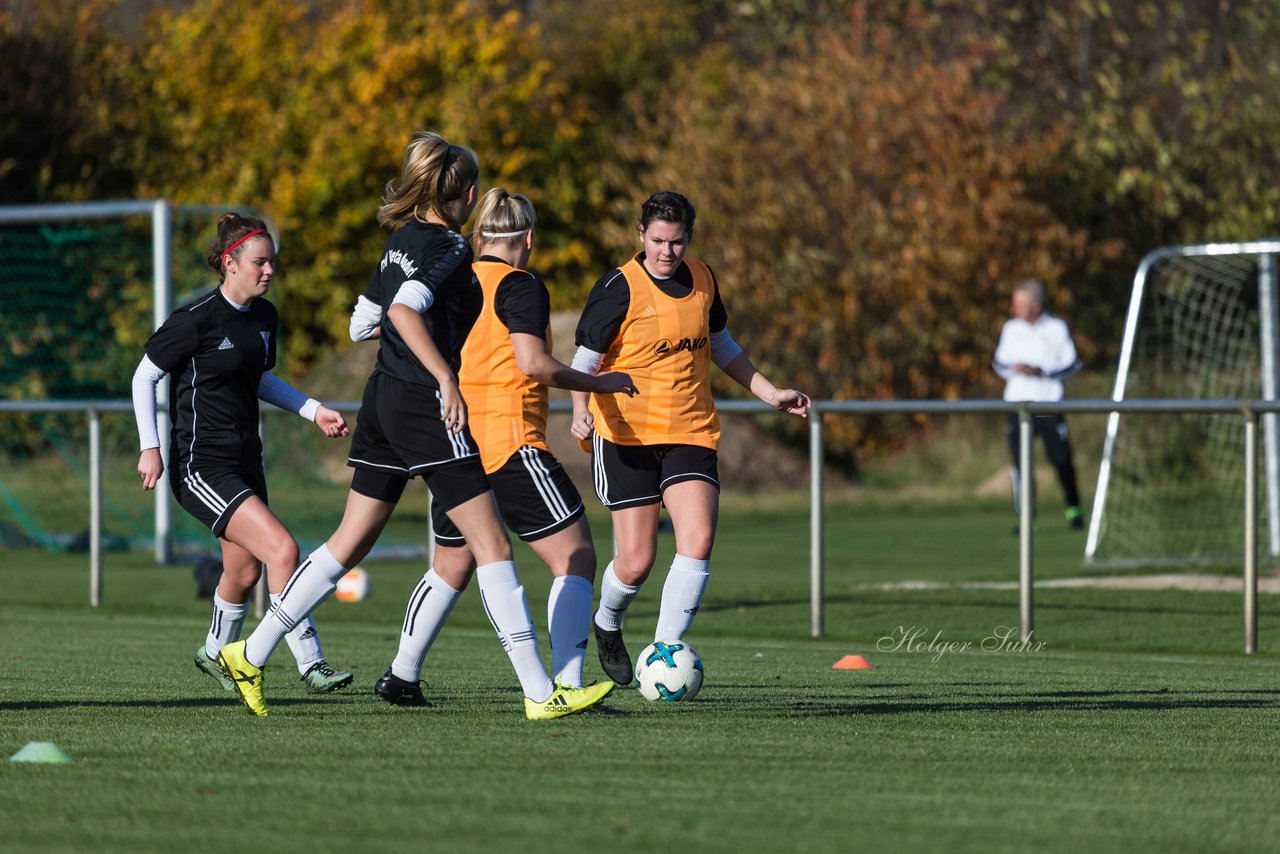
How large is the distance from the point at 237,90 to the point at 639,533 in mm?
22301

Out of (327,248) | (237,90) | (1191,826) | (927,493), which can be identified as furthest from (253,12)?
(1191,826)

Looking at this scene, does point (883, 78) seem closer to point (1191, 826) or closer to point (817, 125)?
point (817, 125)

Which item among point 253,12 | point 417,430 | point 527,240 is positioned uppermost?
point 253,12

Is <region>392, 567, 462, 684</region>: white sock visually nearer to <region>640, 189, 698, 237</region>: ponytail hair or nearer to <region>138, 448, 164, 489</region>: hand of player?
<region>138, 448, 164, 489</region>: hand of player

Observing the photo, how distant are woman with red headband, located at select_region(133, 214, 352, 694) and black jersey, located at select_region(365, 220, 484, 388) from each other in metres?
0.78

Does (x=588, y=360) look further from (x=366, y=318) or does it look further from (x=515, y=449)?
(x=366, y=318)

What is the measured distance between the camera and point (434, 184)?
6.33 metres

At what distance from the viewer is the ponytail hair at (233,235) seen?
7.03 m

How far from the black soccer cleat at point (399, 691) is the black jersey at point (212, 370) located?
1.03 metres

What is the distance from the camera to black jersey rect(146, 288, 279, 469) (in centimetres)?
708

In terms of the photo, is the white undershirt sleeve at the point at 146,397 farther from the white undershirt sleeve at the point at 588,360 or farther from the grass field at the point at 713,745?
the white undershirt sleeve at the point at 588,360

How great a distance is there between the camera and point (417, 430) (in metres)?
6.18

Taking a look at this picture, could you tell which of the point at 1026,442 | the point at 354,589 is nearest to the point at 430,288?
the point at 1026,442

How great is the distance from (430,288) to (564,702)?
1.34 metres
